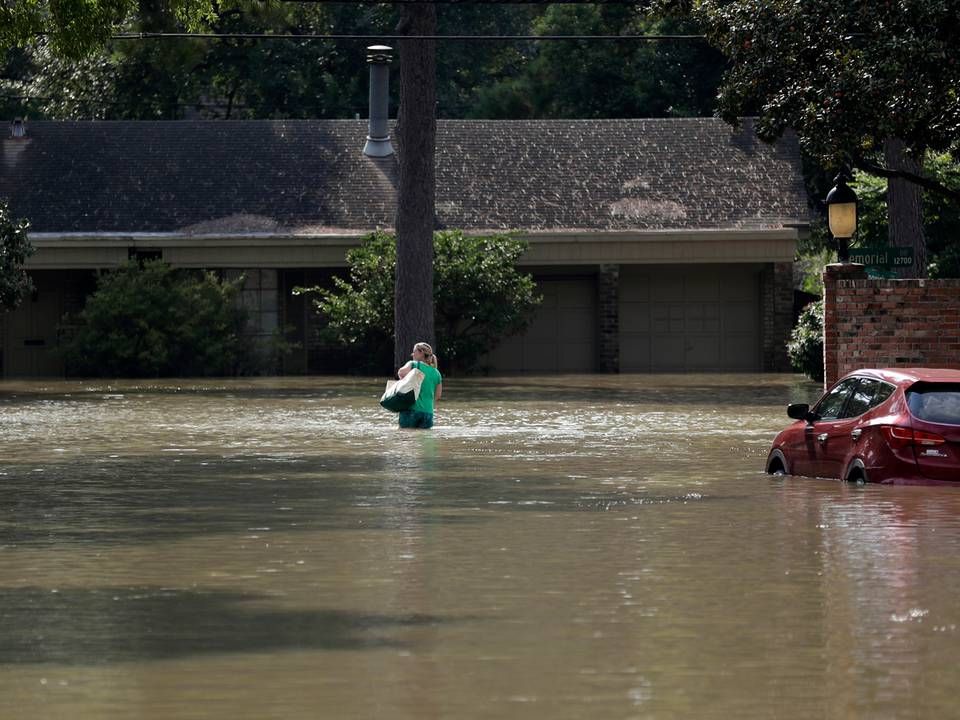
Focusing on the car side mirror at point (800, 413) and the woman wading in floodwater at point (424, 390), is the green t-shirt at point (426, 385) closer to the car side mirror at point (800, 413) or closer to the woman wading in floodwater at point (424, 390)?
the woman wading in floodwater at point (424, 390)

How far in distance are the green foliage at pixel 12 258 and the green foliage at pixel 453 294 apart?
591 centimetres

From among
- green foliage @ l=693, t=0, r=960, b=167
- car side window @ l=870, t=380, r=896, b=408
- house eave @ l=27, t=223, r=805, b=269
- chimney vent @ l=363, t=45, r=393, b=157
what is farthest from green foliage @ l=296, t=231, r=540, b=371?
car side window @ l=870, t=380, r=896, b=408

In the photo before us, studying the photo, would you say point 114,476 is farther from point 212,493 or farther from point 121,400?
point 121,400

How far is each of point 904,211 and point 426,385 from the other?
48.9 feet

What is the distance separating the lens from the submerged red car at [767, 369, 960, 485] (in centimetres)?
1652

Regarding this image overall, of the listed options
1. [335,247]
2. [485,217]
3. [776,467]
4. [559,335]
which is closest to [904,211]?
[485,217]

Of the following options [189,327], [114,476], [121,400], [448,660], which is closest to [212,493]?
[114,476]

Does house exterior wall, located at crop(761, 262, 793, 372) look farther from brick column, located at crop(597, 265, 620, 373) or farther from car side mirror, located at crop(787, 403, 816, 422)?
car side mirror, located at crop(787, 403, 816, 422)

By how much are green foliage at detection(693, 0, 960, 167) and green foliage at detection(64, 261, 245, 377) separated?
2088 cm

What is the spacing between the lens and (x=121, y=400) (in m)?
34.4

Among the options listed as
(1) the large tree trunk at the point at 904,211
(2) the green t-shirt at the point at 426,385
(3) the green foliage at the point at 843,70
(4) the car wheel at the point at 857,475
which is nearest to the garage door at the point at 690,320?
(1) the large tree trunk at the point at 904,211

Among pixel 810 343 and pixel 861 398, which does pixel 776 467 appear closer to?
pixel 861 398

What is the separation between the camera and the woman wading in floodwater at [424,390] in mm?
25984

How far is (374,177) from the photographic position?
4831 cm
